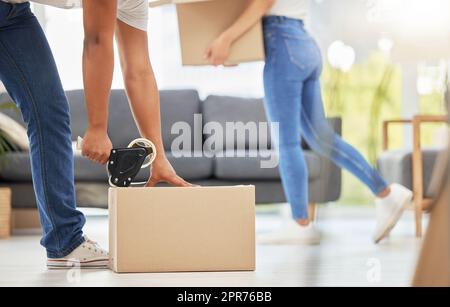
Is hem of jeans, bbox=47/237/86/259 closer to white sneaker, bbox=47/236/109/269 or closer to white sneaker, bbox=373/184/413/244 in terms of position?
white sneaker, bbox=47/236/109/269

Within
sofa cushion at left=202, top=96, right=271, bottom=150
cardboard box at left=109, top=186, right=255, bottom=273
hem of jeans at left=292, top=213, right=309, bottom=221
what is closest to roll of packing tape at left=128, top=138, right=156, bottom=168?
cardboard box at left=109, top=186, right=255, bottom=273

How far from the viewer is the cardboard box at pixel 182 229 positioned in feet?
5.28

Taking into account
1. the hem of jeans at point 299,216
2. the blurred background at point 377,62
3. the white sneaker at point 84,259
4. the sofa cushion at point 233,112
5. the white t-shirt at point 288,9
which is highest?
the white t-shirt at point 288,9

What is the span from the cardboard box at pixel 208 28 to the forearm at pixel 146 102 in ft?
0.58

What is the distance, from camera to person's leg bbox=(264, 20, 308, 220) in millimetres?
2143

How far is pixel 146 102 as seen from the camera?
1.77 metres

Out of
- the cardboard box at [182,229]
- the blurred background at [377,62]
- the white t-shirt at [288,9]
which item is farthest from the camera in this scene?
the white t-shirt at [288,9]

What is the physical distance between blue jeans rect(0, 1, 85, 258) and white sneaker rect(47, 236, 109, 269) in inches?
0.5

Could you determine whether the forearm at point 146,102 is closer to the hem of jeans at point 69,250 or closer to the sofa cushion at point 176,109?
the hem of jeans at point 69,250

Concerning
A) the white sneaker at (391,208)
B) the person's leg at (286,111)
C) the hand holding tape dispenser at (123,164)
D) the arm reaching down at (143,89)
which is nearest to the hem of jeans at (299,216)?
the person's leg at (286,111)

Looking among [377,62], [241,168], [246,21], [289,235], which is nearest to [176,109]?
[241,168]

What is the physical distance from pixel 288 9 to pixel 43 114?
824mm

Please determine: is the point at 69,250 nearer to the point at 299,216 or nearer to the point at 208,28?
the point at 208,28
